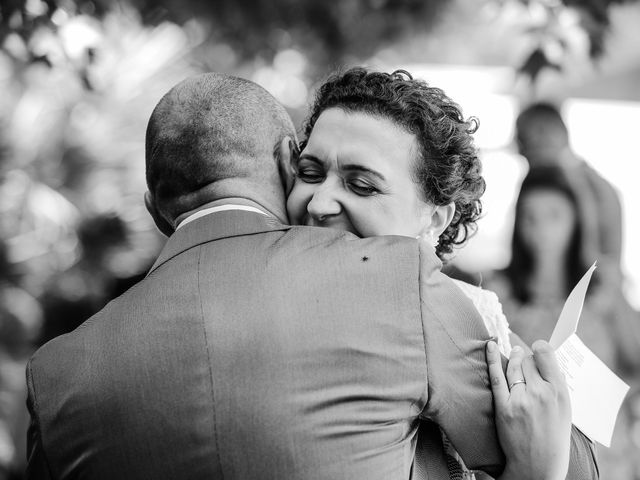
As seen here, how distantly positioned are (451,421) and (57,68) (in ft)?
9.66

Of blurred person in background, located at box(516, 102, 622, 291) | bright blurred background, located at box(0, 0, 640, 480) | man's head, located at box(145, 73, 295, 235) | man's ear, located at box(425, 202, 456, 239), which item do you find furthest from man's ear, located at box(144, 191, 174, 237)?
blurred person in background, located at box(516, 102, 622, 291)

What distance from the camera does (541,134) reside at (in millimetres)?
5230

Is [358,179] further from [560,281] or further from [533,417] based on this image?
[560,281]

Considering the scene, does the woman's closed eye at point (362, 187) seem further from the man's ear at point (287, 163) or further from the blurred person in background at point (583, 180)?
the blurred person in background at point (583, 180)

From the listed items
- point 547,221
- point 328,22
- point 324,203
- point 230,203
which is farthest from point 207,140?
point 328,22

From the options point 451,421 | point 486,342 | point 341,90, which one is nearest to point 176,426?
point 451,421

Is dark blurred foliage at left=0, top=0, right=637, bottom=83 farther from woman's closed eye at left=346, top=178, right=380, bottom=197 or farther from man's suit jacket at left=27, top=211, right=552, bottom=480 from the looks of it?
man's suit jacket at left=27, top=211, right=552, bottom=480

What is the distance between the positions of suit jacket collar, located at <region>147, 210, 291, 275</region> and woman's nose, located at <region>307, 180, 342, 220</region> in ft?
0.44

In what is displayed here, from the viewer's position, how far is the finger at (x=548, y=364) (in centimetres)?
162

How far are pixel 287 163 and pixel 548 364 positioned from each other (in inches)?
29.6

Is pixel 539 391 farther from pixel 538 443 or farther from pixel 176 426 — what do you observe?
pixel 176 426

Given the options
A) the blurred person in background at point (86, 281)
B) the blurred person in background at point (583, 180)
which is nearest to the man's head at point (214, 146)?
the blurred person in background at point (583, 180)

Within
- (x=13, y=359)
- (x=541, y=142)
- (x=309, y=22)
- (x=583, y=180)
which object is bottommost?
(x=13, y=359)

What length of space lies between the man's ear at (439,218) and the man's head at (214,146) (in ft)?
1.31
